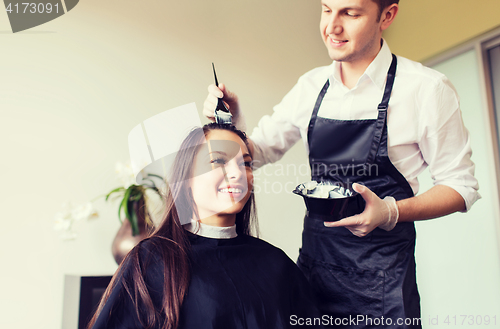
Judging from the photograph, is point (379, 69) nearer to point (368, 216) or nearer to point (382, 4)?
point (382, 4)

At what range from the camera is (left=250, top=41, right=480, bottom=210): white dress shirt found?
1289mm

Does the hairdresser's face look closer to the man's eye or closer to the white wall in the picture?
the man's eye

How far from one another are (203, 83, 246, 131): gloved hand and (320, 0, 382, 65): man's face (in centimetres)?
43

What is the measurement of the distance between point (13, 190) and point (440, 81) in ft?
7.37

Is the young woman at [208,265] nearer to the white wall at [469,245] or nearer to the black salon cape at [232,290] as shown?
the black salon cape at [232,290]

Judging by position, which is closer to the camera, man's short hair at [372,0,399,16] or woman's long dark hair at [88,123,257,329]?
woman's long dark hair at [88,123,257,329]

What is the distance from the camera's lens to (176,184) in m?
1.29

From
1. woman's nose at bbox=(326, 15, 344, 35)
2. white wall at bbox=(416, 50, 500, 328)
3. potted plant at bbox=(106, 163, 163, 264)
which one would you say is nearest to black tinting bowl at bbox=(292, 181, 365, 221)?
woman's nose at bbox=(326, 15, 344, 35)

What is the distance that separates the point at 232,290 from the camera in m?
1.15

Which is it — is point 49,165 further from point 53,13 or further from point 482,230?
point 482,230

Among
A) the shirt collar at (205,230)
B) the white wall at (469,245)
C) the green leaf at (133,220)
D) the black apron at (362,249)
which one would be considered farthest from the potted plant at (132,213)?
the white wall at (469,245)

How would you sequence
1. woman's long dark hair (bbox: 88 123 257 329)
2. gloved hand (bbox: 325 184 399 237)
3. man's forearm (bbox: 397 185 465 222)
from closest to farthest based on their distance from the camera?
woman's long dark hair (bbox: 88 123 257 329) < gloved hand (bbox: 325 184 399 237) < man's forearm (bbox: 397 185 465 222)

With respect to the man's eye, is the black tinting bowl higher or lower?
lower

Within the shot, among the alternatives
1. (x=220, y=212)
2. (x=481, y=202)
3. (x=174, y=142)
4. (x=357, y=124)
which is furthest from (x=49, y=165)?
(x=481, y=202)
